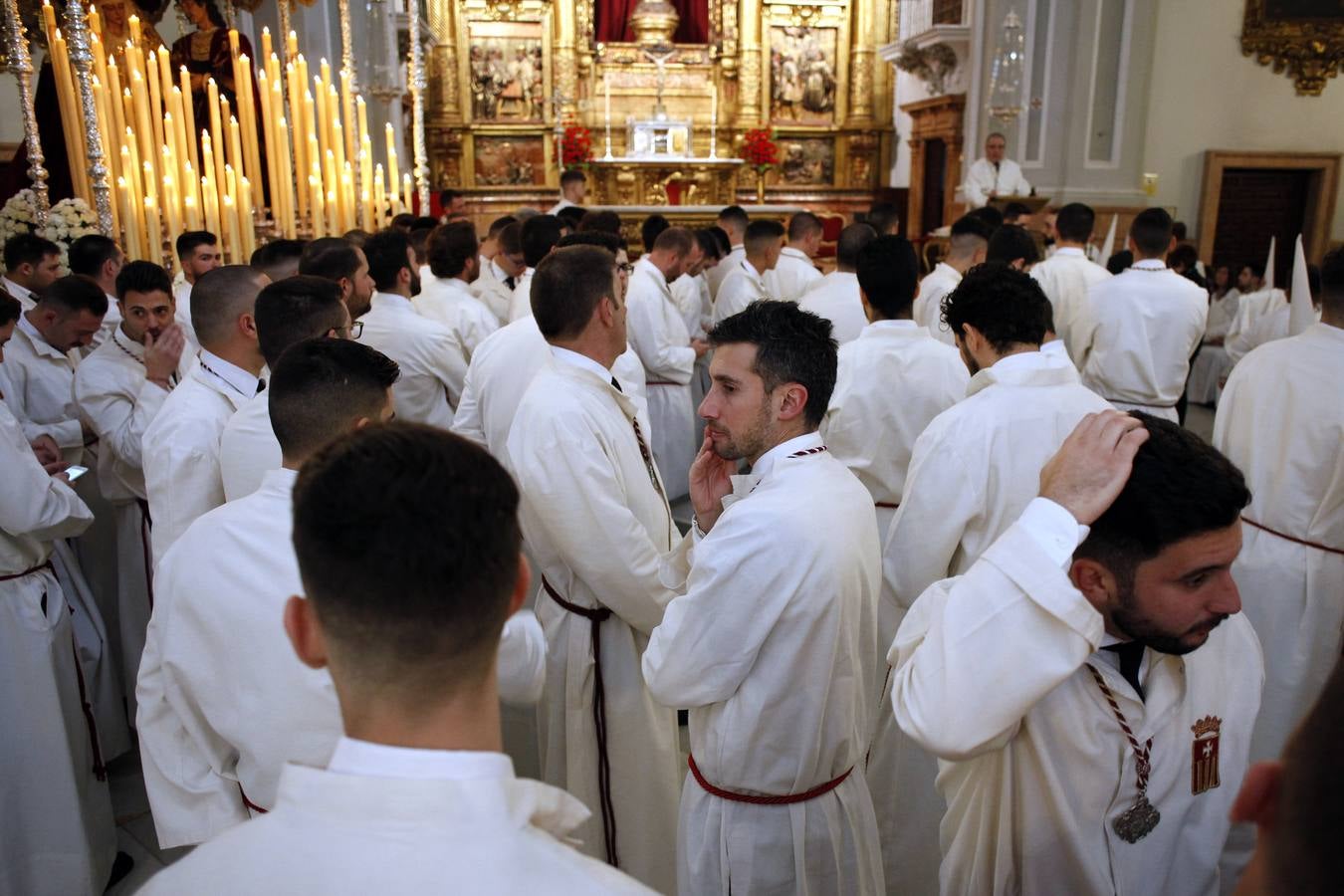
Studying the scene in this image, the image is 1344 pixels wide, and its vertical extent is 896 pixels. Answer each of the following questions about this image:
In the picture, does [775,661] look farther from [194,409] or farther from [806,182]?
[806,182]

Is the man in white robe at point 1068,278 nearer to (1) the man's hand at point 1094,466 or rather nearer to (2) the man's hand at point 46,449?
(1) the man's hand at point 1094,466

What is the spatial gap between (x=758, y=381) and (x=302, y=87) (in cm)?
480

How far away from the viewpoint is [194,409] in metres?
2.76

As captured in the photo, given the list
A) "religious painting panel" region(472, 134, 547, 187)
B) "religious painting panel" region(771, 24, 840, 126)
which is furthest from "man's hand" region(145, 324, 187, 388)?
"religious painting panel" region(771, 24, 840, 126)

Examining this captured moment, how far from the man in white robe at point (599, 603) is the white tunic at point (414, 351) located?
1.64 m

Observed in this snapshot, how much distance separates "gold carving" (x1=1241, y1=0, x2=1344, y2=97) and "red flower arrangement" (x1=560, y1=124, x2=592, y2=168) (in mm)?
8271

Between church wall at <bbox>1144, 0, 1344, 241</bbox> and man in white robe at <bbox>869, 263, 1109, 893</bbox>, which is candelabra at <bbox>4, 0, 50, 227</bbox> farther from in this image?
church wall at <bbox>1144, 0, 1344, 241</bbox>

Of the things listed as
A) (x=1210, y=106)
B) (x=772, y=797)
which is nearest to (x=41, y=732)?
(x=772, y=797)

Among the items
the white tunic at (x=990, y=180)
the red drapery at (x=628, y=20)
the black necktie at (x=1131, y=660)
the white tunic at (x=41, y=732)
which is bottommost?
the white tunic at (x=41, y=732)

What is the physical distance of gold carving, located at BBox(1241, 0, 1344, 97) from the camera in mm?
11625

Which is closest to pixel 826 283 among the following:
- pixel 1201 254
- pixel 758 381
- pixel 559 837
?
pixel 758 381

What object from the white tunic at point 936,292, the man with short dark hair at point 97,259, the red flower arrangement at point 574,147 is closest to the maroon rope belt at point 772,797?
the man with short dark hair at point 97,259

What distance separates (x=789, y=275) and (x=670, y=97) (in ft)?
28.8

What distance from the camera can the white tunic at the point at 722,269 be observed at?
778cm
